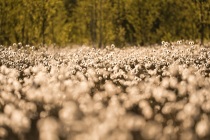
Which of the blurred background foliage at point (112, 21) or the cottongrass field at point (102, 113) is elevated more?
the blurred background foliage at point (112, 21)

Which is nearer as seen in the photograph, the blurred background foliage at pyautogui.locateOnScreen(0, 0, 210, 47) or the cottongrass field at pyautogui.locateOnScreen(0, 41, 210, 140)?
the cottongrass field at pyautogui.locateOnScreen(0, 41, 210, 140)

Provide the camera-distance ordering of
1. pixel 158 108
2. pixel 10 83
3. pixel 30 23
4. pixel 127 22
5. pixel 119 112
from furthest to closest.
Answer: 1. pixel 127 22
2. pixel 30 23
3. pixel 10 83
4. pixel 158 108
5. pixel 119 112

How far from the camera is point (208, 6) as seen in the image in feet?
87.0

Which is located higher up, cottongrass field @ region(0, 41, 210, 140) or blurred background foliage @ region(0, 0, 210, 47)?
blurred background foliage @ region(0, 0, 210, 47)

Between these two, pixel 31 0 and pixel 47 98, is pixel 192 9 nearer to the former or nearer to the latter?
pixel 31 0

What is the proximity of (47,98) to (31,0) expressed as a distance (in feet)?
70.9

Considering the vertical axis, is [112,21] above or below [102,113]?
above

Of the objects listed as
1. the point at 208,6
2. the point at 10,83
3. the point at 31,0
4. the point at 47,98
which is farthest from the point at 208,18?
the point at 47,98

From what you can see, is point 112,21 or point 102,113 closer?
point 102,113

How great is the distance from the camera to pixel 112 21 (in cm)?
3288

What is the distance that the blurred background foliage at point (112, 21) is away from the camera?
92.2 ft

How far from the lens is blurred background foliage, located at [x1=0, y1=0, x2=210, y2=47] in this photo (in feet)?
92.2

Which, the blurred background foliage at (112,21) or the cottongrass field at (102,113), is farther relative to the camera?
the blurred background foliage at (112,21)

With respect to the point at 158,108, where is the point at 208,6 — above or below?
above
